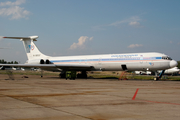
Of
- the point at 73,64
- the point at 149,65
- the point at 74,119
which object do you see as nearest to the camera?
the point at 74,119

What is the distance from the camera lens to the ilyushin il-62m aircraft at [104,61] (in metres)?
29.2

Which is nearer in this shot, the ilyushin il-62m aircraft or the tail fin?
the ilyushin il-62m aircraft

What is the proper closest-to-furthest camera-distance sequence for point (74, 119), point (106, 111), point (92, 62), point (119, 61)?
1. point (74, 119)
2. point (106, 111)
3. point (119, 61)
4. point (92, 62)

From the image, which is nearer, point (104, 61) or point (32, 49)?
point (104, 61)

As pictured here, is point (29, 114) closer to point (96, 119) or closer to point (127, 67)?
point (96, 119)

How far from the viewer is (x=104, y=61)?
32875 mm

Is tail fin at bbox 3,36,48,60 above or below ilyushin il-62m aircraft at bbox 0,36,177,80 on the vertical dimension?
above

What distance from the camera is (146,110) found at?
783 centimetres

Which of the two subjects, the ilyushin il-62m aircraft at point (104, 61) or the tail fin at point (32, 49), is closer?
the ilyushin il-62m aircraft at point (104, 61)

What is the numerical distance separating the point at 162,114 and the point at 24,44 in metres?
38.3

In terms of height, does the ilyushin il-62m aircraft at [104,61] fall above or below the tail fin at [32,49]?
below

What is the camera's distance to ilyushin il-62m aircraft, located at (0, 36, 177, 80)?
2923 cm

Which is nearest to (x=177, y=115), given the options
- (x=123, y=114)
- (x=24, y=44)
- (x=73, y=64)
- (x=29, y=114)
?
(x=123, y=114)

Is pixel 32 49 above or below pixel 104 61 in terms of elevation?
above
